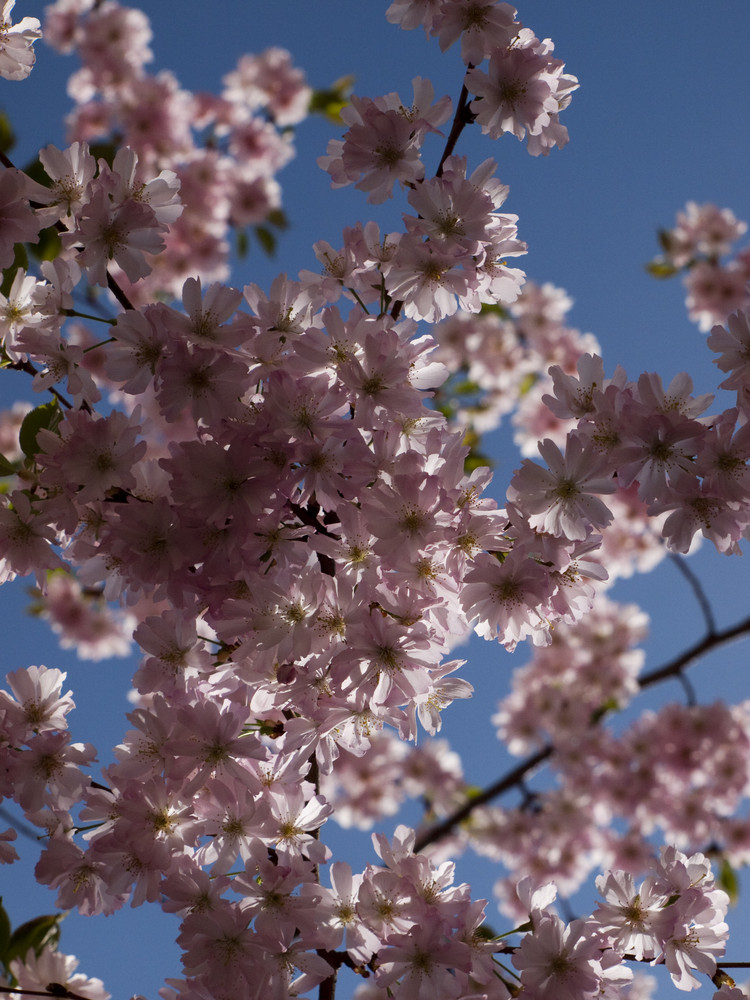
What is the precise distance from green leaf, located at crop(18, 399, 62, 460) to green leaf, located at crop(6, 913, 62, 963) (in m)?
1.25

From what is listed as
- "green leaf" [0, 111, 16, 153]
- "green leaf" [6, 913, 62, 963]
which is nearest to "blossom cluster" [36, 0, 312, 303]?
"green leaf" [0, 111, 16, 153]

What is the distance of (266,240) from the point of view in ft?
16.3

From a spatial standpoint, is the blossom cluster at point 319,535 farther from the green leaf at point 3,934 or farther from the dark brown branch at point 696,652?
the dark brown branch at point 696,652

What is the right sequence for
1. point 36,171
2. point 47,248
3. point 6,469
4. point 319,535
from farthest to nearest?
point 47,248, point 36,171, point 6,469, point 319,535

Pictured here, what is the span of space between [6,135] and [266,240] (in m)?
2.02

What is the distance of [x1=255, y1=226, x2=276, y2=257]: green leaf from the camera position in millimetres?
4910

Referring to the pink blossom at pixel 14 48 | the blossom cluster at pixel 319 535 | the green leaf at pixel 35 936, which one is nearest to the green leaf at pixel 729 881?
the blossom cluster at pixel 319 535

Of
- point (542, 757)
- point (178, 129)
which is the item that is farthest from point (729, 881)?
point (178, 129)

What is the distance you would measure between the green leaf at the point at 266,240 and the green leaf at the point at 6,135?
1930mm

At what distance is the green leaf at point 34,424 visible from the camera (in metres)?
1.75

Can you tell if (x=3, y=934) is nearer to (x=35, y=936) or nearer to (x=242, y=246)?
(x=35, y=936)

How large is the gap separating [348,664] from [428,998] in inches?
23.6

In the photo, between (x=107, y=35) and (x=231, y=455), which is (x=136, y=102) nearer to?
(x=107, y=35)

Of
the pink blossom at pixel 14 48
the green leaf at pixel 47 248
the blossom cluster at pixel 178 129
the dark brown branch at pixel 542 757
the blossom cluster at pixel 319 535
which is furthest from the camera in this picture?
the blossom cluster at pixel 178 129
